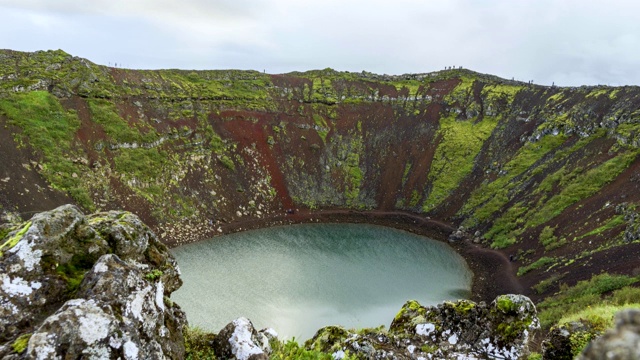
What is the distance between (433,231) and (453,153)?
63.6 feet

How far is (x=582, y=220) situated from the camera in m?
41.2

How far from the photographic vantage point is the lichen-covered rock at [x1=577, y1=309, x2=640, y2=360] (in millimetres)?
2365

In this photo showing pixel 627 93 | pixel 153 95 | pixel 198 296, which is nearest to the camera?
pixel 198 296

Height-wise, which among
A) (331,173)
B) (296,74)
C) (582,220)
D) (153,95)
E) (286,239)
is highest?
(296,74)

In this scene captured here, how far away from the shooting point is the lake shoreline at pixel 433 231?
38875 mm

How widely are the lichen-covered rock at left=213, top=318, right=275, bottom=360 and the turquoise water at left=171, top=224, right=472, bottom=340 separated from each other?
19.7 m

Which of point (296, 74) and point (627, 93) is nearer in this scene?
point (627, 93)

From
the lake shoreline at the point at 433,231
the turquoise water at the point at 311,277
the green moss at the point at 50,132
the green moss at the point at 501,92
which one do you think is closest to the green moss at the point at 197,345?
the turquoise water at the point at 311,277

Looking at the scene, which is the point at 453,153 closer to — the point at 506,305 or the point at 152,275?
the point at 506,305

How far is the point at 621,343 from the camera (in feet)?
7.98

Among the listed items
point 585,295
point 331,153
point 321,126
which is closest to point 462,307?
point 585,295

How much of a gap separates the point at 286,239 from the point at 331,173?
21340 mm

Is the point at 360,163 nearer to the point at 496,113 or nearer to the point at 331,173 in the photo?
the point at 331,173

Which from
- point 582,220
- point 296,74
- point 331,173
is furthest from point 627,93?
point 296,74
